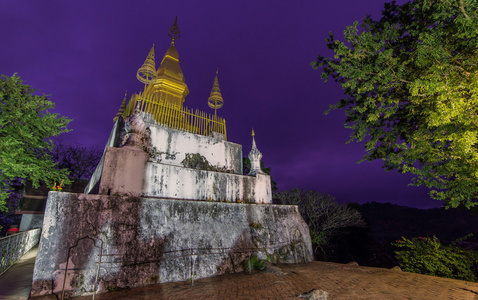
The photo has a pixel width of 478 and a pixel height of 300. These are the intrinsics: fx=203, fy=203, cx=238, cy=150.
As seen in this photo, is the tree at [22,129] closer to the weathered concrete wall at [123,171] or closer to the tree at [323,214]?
the weathered concrete wall at [123,171]

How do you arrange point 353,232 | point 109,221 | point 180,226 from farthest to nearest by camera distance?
point 353,232 → point 180,226 → point 109,221

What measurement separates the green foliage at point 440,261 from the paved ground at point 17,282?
12.7m

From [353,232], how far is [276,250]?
20426mm

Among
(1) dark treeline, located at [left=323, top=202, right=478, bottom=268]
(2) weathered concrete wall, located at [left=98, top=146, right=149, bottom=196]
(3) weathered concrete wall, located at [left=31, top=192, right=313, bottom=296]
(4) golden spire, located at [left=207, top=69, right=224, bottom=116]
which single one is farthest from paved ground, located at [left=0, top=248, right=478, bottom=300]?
(1) dark treeline, located at [left=323, top=202, right=478, bottom=268]

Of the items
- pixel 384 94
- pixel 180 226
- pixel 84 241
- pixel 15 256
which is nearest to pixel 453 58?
pixel 384 94

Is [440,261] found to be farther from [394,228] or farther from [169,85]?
[394,228]

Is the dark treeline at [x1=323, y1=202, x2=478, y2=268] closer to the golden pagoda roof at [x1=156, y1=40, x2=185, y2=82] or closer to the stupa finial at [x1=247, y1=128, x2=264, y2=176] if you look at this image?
the stupa finial at [x1=247, y1=128, x2=264, y2=176]

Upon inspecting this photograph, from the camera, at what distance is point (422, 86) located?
253 inches

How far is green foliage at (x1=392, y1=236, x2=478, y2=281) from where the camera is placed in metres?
7.89

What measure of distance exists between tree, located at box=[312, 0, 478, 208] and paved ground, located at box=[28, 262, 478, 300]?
369cm

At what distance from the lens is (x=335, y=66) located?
837cm

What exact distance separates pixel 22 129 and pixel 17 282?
272 inches

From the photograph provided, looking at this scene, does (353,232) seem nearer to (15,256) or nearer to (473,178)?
(473,178)

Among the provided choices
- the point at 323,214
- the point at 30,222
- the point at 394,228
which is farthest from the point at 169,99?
the point at 394,228
